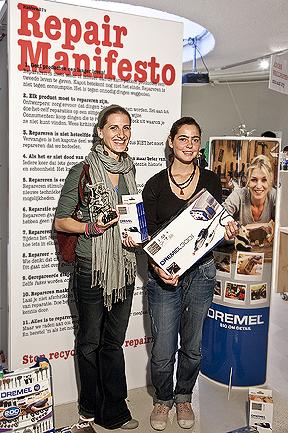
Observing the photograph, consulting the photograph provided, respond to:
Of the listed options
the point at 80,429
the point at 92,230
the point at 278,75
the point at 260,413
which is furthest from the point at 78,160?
the point at 278,75

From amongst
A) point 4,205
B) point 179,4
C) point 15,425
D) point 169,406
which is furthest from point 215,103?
point 15,425

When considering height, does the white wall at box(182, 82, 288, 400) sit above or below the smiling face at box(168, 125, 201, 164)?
above

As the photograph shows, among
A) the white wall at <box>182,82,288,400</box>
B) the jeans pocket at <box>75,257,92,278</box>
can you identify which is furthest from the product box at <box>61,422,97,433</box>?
the white wall at <box>182,82,288,400</box>

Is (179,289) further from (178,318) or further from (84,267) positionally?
(84,267)

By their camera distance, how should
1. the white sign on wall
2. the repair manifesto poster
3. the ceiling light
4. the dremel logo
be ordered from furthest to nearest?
the ceiling light → the white sign on wall → the repair manifesto poster → the dremel logo

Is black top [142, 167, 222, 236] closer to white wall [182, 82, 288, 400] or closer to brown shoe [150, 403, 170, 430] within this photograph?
brown shoe [150, 403, 170, 430]

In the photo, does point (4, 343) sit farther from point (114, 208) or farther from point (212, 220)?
point (212, 220)

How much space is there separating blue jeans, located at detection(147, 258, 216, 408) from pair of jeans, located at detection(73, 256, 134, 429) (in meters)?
0.17

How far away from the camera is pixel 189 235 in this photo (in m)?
1.97

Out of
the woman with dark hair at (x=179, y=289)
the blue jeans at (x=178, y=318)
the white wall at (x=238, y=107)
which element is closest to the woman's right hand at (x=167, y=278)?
the woman with dark hair at (x=179, y=289)

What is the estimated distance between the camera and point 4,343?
263 centimetres

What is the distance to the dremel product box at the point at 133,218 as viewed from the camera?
193 centimetres

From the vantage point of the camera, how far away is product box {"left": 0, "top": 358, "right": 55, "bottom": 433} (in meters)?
1.86

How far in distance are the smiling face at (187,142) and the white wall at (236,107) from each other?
481 cm
